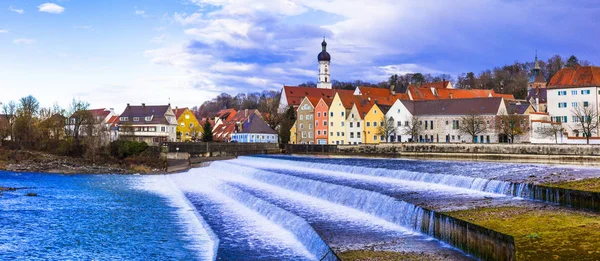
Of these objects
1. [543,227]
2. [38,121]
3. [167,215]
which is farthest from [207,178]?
[38,121]

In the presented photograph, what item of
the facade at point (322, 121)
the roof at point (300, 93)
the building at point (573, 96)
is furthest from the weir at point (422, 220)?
the roof at point (300, 93)

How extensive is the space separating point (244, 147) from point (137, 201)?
42.7 m

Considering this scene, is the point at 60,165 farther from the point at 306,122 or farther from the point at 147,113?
the point at 306,122

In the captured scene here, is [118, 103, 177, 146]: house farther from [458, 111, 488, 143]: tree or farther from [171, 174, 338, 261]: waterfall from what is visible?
[171, 174, 338, 261]: waterfall

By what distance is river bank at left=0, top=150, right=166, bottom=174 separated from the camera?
58281mm

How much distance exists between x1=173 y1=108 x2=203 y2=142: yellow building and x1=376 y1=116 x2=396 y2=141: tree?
4110 cm

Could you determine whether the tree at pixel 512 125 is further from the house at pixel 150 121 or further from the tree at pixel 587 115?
the house at pixel 150 121

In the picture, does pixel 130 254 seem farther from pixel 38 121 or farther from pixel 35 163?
pixel 38 121

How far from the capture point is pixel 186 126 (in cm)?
10400

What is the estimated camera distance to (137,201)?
3244cm

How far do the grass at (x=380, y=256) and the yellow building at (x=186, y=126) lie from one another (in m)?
90.2

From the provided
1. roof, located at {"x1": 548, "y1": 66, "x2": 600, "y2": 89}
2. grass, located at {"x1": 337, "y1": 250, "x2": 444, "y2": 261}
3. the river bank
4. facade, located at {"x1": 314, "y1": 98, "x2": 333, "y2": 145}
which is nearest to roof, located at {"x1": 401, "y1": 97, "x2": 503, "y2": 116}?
roof, located at {"x1": 548, "y1": 66, "x2": 600, "y2": 89}

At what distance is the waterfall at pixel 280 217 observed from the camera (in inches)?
668

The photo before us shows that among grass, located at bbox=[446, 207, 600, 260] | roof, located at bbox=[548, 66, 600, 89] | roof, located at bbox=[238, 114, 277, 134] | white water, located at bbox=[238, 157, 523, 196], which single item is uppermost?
roof, located at bbox=[548, 66, 600, 89]
